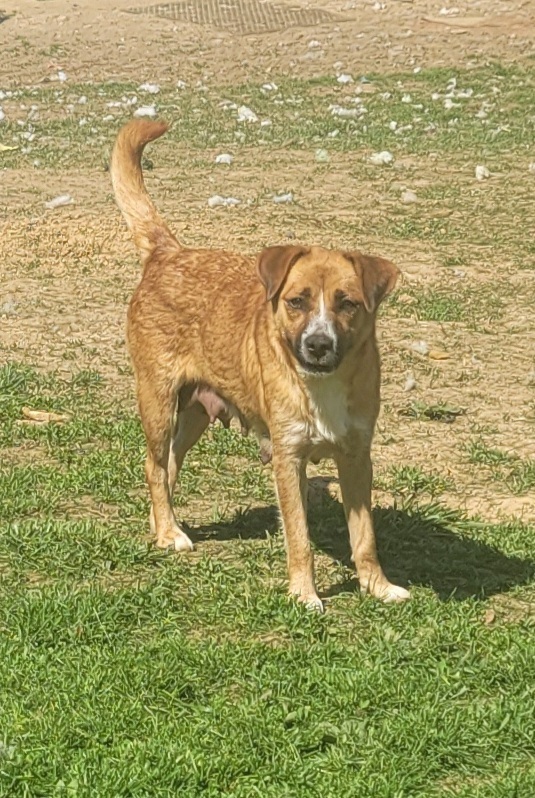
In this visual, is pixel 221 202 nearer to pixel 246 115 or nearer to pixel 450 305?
pixel 450 305

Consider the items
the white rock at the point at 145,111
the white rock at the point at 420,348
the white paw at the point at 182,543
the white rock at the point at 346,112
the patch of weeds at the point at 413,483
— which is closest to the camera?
the white paw at the point at 182,543

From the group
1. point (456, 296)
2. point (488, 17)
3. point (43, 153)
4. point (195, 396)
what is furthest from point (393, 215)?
point (488, 17)

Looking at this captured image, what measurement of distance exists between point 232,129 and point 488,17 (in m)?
7.31

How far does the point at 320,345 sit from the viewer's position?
5352 millimetres

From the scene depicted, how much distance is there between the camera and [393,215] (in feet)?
38.7

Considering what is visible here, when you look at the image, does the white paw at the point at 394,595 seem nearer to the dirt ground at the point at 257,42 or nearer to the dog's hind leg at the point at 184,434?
the dog's hind leg at the point at 184,434

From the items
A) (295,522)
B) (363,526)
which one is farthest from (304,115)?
(295,522)

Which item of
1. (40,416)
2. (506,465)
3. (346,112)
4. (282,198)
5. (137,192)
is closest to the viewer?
(137,192)

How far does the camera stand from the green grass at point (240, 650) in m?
4.51

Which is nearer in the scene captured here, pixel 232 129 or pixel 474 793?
pixel 474 793

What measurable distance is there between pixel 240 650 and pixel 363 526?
85 cm

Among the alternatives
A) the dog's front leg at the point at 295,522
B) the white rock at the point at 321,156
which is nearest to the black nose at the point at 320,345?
the dog's front leg at the point at 295,522

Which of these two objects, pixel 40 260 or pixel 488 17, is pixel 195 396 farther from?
pixel 488 17

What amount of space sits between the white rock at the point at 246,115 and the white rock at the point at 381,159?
9.17 feet
